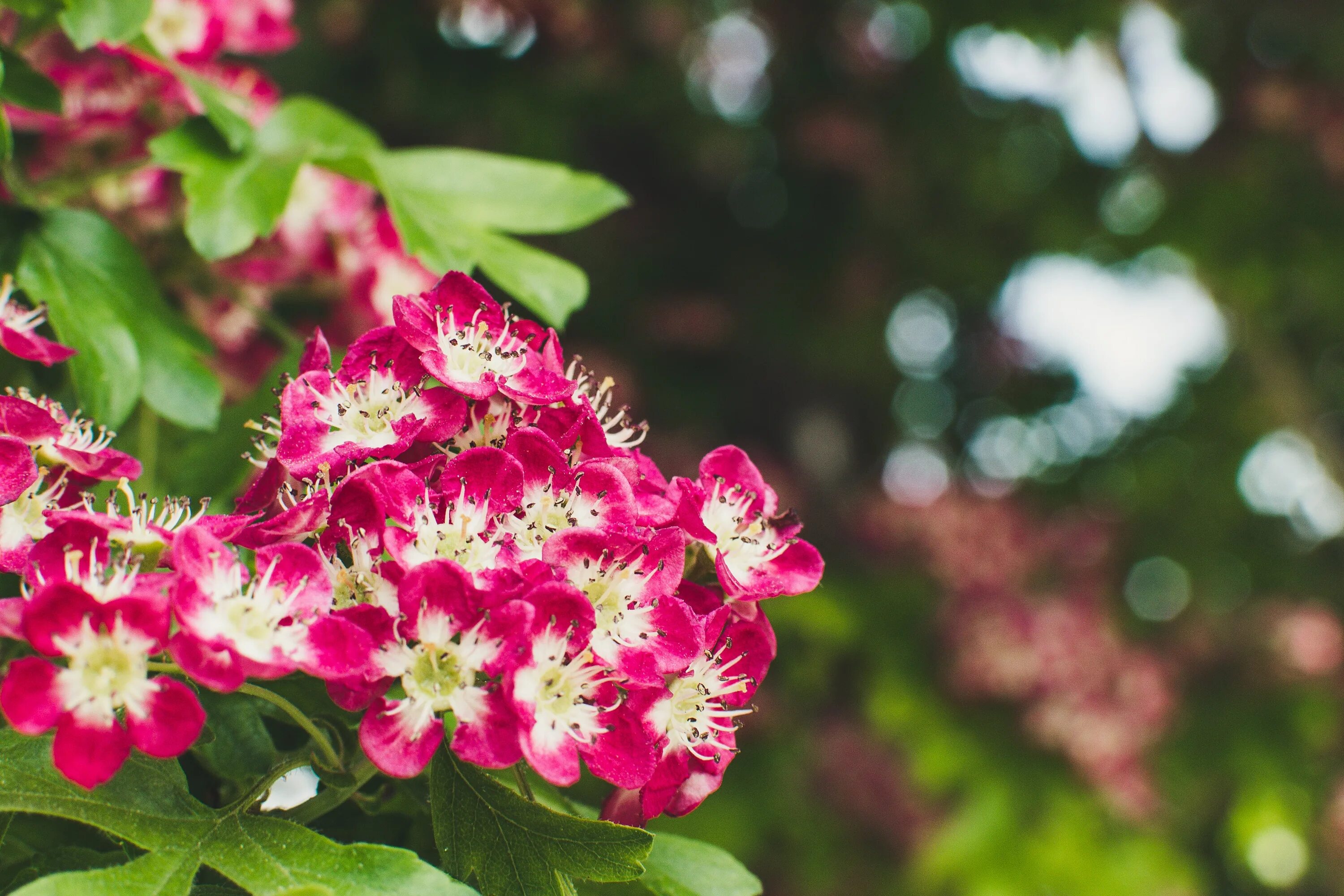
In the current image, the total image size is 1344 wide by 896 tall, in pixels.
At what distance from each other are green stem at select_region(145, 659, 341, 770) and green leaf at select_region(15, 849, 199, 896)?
3.4 inches

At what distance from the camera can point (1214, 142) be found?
10.5ft

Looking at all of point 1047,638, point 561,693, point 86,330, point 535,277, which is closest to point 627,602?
point 561,693

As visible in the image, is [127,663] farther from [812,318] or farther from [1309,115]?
[1309,115]

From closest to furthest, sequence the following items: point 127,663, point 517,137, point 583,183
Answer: point 127,663
point 583,183
point 517,137

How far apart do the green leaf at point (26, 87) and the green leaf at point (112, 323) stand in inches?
3.5

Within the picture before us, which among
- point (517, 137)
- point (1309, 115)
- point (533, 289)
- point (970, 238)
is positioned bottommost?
point (970, 238)

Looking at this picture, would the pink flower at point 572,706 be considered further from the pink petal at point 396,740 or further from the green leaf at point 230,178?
the green leaf at point 230,178

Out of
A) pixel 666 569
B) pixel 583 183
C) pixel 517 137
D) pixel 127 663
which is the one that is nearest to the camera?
pixel 127 663

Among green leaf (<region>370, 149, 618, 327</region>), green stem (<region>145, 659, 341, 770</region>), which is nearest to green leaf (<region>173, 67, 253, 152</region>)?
green leaf (<region>370, 149, 618, 327</region>)

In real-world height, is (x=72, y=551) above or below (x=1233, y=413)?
above

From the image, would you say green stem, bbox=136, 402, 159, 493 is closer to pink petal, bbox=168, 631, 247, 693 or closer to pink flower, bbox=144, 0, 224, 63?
pink flower, bbox=144, 0, 224, 63

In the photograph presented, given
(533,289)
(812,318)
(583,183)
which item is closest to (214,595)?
(533,289)

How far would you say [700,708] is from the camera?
673 millimetres

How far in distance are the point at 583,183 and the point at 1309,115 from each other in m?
2.76
